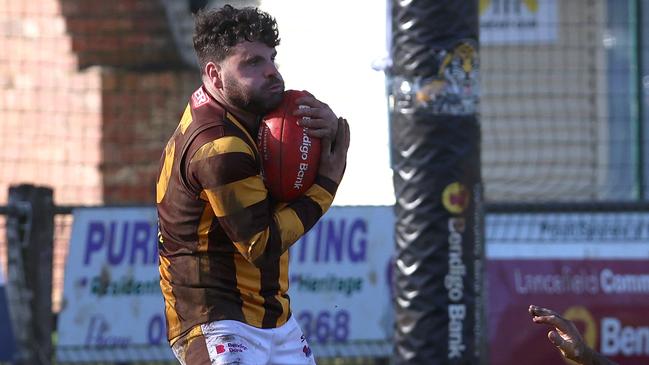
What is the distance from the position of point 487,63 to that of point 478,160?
580cm

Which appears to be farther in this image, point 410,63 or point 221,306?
point 410,63

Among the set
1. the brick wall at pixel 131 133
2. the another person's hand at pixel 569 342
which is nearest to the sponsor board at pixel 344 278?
the brick wall at pixel 131 133

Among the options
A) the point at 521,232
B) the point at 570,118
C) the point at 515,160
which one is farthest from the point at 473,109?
the point at 570,118

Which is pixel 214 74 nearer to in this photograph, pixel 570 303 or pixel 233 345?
pixel 233 345

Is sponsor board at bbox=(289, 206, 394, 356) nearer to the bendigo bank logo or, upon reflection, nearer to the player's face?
the bendigo bank logo

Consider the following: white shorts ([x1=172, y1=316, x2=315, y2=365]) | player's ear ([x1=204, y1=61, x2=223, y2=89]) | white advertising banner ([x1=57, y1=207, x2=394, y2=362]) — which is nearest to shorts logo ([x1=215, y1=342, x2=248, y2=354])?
white shorts ([x1=172, y1=316, x2=315, y2=365])

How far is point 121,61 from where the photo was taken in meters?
11.6

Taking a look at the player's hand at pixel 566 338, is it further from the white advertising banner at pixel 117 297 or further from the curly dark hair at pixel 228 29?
the white advertising banner at pixel 117 297

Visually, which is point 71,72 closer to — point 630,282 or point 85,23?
point 85,23

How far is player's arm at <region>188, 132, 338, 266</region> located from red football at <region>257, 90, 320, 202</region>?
0.08 metres

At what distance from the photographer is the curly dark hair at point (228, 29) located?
4.93 m

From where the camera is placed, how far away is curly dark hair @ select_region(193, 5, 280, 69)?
4.93 m

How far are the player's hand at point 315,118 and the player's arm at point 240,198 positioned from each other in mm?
229

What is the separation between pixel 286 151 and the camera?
4.88 m
